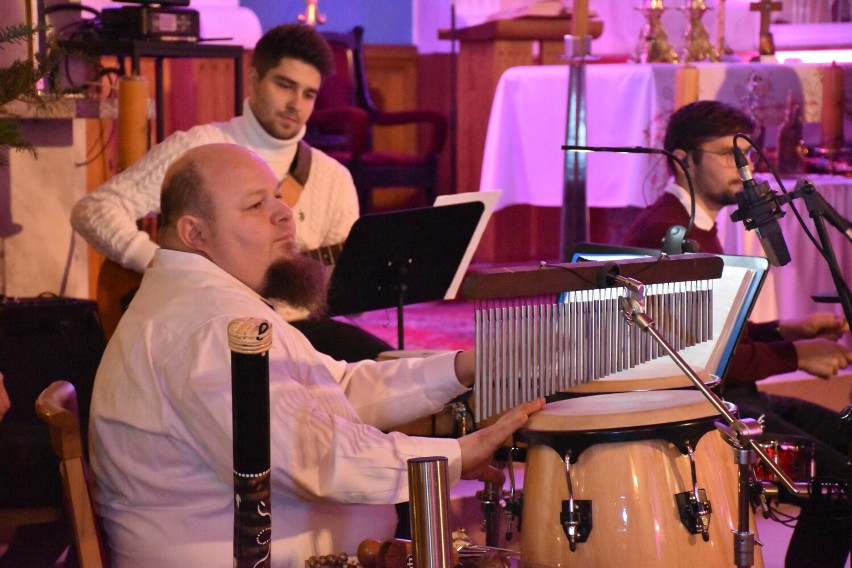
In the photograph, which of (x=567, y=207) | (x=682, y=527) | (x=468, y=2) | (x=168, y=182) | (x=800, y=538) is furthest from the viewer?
(x=468, y=2)

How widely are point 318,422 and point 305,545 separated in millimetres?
297

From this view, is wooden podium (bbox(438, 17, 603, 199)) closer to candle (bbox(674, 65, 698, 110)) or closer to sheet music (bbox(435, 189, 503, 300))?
candle (bbox(674, 65, 698, 110))

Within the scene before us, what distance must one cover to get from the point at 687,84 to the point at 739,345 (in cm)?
227

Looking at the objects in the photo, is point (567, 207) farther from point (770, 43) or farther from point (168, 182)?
point (168, 182)

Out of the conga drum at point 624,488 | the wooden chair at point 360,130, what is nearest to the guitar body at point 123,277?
the conga drum at point 624,488

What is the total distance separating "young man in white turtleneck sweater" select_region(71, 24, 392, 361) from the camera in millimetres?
4457

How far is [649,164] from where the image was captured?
19.6 ft

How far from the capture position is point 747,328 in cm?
389

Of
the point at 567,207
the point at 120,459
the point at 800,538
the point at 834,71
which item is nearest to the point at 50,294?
the point at 567,207

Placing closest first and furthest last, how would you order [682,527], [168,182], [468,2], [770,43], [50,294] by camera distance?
1. [682,527]
2. [168,182]
3. [50,294]
4. [770,43]
5. [468,2]

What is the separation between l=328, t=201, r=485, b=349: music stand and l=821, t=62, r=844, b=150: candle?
2.50 m

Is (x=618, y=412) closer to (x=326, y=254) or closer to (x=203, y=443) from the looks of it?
(x=203, y=443)

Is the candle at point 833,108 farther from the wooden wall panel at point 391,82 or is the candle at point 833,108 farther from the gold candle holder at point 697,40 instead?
the wooden wall panel at point 391,82

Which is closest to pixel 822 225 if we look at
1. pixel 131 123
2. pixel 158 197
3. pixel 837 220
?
pixel 837 220
